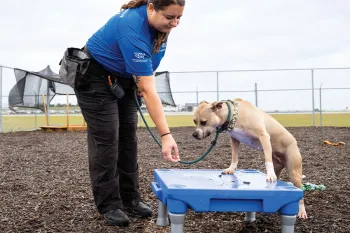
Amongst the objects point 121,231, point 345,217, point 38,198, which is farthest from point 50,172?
point 345,217

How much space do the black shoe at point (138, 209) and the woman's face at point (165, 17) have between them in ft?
5.84

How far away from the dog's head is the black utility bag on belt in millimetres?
1247

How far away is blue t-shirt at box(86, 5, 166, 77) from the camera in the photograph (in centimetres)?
325

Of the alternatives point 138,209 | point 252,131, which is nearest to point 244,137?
point 252,131

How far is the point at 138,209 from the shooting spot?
4.25 metres

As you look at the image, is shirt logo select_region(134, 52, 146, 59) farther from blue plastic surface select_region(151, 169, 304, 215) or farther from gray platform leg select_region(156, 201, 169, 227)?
gray platform leg select_region(156, 201, 169, 227)

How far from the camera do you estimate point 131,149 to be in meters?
4.28

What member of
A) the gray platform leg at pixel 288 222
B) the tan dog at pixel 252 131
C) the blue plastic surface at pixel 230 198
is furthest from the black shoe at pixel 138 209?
the gray platform leg at pixel 288 222

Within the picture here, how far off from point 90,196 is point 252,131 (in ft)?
6.92

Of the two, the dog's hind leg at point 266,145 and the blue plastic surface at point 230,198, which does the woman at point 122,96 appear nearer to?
the blue plastic surface at point 230,198

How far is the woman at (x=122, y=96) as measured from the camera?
10.6ft

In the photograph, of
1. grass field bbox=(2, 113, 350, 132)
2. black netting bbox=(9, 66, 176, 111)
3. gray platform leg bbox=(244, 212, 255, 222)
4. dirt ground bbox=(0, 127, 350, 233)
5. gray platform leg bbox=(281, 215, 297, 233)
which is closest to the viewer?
gray platform leg bbox=(281, 215, 297, 233)

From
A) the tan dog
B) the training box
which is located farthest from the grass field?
the training box

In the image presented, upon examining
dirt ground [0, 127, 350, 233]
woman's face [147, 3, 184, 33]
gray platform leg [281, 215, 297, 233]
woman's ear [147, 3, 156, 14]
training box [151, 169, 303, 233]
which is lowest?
dirt ground [0, 127, 350, 233]
